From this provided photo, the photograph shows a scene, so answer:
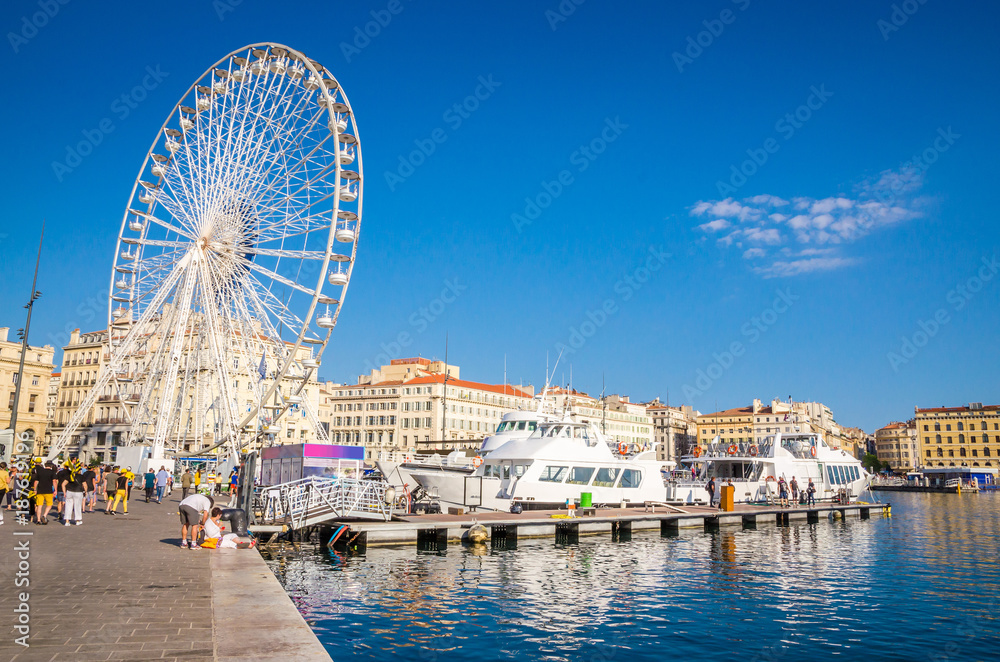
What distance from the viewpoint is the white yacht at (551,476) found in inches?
1462

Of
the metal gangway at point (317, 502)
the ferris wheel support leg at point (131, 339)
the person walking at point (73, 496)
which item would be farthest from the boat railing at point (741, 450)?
the person walking at point (73, 496)

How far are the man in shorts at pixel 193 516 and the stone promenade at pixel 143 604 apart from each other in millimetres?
435

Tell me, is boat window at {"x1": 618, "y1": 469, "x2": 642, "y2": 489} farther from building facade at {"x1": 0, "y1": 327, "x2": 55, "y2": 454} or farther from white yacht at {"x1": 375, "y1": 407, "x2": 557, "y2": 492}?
building facade at {"x1": 0, "y1": 327, "x2": 55, "y2": 454}

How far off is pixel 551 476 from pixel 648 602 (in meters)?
18.4

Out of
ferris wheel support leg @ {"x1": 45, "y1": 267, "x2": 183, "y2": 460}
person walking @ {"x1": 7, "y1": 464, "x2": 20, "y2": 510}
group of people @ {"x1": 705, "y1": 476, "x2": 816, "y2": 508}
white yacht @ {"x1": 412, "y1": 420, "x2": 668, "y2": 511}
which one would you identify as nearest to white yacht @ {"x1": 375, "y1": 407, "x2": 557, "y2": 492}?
white yacht @ {"x1": 412, "y1": 420, "x2": 668, "y2": 511}

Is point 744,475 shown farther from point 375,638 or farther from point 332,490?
point 375,638

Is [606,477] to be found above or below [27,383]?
below

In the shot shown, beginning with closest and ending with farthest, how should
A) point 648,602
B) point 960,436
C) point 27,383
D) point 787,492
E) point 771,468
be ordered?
point 648,602
point 787,492
point 771,468
point 27,383
point 960,436

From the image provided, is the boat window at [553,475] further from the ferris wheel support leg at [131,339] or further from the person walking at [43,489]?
the ferris wheel support leg at [131,339]

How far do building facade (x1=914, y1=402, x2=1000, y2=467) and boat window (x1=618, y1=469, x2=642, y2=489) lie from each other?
5499 inches

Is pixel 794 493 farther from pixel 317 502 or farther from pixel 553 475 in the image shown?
pixel 317 502

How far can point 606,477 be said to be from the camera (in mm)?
41125

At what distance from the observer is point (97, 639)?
959 centimetres

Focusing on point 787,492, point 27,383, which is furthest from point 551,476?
point 27,383
